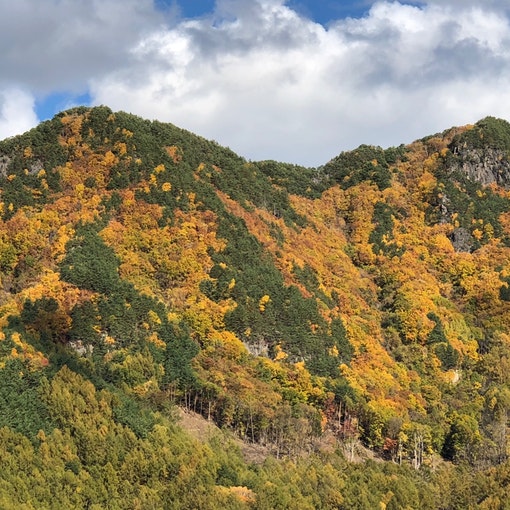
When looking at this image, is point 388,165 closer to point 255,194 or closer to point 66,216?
point 255,194

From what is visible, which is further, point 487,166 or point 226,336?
point 487,166

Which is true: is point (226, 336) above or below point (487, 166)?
below

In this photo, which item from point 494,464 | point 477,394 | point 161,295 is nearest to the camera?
point 494,464

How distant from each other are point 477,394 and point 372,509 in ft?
171

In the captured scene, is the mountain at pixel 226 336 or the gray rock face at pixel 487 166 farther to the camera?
the gray rock face at pixel 487 166

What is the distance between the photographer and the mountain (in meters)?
76.9

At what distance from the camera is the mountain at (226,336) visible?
252 ft

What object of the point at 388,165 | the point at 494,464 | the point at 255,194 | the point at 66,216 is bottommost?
the point at 494,464

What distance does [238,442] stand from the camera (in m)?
93.2

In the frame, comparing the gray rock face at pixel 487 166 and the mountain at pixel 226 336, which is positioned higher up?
the gray rock face at pixel 487 166

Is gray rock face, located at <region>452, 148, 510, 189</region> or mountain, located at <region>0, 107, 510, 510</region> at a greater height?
gray rock face, located at <region>452, 148, 510, 189</region>

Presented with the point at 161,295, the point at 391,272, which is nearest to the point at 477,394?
the point at 391,272

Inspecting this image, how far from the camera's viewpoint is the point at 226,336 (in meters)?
106

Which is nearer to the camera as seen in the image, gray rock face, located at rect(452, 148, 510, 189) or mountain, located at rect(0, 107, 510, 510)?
mountain, located at rect(0, 107, 510, 510)
